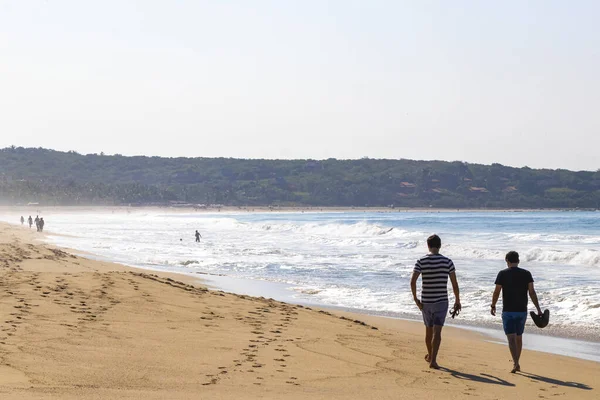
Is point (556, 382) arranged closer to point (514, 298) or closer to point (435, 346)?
point (514, 298)

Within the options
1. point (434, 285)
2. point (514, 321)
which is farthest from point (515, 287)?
point (434, 285)

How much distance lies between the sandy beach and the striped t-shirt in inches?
32.6

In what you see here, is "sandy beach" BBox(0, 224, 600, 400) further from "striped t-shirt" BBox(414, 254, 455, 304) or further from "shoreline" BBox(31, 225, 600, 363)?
"striped t-shirt" BBox(414, 254, 455, 304)

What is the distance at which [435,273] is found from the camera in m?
8.49

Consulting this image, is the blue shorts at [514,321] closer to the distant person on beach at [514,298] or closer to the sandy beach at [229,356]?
the distant person on beach at [514,298]

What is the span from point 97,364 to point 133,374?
1.68 feet

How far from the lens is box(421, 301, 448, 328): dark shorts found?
8562 mm

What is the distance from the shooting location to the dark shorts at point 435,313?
8562mm

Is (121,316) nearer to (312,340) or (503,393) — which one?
(312,340)

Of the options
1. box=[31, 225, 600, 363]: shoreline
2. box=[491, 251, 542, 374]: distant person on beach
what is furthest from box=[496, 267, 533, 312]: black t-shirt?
box=[31, 225, 600, 363]: shoreline

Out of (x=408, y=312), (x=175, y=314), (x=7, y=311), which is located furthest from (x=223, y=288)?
(x=7, y=311)

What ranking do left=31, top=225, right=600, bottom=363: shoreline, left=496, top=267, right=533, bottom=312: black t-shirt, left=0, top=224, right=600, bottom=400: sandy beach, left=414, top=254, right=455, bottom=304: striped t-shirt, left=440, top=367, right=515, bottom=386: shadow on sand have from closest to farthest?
left=0, top=224, right=600, bottom=400: sandy beach, left=440, top=367, right=515, bottom=386: shadow on sand, left=414, top=254, right=455, bottom=304: striped t-shirt, left=496, top=267, right=533, bottom=312: black t-shirt, left=31, top=225, right=600, bottom=363: shoreline

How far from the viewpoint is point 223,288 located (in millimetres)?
18391

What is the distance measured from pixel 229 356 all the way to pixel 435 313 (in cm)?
229
